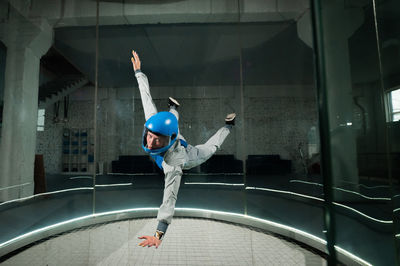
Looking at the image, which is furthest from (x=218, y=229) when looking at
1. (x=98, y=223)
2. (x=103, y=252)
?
(x=98, y=223)

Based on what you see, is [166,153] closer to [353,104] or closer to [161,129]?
[161,129]

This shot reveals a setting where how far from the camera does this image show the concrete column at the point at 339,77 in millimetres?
2477

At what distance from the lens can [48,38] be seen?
3027 mm

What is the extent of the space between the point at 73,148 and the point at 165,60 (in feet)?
6.71

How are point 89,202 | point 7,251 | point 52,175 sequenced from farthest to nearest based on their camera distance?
1. point 89,202
2. point 52,175
3. point 7,251

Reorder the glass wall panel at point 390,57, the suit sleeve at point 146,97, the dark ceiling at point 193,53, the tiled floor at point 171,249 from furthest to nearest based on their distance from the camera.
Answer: the dark ceiling at point 193,53 → the suit sleeve at point 146,97 → the tiled floor at point 171,249 → the glass wall panel at point 390,57

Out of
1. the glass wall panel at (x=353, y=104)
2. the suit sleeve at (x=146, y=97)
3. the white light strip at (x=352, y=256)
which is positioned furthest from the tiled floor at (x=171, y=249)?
the suit sleeve at (x=146, y=97)

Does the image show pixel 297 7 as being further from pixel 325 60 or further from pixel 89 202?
pixel 89 202

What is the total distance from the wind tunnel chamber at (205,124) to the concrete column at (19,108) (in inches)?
0.6

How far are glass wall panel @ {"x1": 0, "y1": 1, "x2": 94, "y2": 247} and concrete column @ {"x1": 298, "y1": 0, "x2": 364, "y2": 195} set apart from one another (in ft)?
11.3

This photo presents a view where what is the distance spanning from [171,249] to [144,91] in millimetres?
2013

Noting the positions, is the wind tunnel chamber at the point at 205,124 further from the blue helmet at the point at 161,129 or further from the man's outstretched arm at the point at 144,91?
the blue helmet at the point at 161,129

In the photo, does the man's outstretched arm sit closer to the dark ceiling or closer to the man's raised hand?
the man's raised hand

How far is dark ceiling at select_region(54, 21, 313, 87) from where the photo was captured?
3.14m
